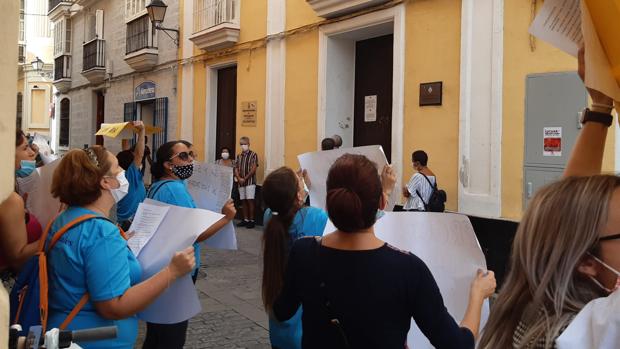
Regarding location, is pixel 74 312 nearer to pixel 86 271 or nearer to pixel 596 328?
pixel 86 271

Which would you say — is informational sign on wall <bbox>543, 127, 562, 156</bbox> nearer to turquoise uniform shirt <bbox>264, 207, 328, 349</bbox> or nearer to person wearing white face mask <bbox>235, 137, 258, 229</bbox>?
turquoise uniform shirt <bbox>264, 207, 328, 349</bbox>

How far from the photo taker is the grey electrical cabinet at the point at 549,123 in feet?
21.2

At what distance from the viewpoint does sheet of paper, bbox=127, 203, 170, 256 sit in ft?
9.12

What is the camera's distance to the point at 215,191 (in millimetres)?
4055

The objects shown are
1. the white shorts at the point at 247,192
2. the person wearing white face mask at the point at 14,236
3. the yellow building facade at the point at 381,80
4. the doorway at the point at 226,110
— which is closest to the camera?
the person wearing white face mask at the point at 14,236

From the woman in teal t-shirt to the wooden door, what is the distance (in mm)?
7236

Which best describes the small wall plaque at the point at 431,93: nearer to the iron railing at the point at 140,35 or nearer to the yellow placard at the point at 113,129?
the yellow placard at the point at 113,129

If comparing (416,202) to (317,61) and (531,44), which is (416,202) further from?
(317,61)

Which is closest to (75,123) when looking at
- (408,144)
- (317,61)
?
(317,61)

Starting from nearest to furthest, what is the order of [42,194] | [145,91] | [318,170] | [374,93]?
[318,170] → [42,194] → [374,93] → [145,91]

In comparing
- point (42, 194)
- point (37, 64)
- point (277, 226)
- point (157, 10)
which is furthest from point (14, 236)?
point (37, 64)

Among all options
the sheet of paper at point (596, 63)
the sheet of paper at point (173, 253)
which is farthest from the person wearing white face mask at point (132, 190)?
the sheet of paper at point (596, 63)

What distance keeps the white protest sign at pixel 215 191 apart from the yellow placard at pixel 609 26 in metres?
2.64

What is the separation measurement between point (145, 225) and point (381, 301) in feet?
4.53
